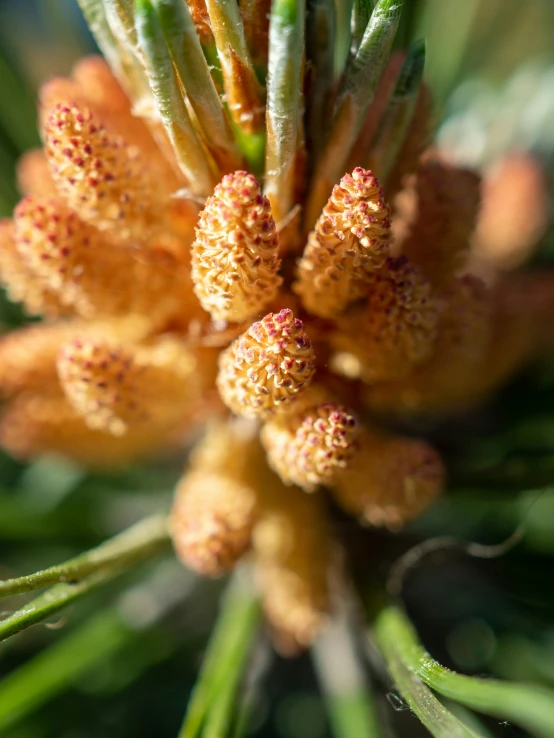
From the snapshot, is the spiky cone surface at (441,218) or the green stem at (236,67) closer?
the green stem at (236,67)

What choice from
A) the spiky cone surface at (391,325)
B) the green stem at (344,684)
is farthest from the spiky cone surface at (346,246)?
the green stem at (344,684)

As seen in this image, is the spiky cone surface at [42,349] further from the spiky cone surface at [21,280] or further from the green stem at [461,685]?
the green stem at [461,685]

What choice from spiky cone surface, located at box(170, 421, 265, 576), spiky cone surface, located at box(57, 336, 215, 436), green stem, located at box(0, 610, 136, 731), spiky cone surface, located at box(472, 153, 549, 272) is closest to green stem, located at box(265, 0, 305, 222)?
spiky cone surface, located at box(57, 336, 215, 436)

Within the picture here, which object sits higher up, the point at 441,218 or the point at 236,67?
the point at 236,67

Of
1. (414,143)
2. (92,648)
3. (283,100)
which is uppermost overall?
(283,100)

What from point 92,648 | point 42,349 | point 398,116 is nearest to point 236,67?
point 398,116

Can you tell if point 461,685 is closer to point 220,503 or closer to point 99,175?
point 220,503

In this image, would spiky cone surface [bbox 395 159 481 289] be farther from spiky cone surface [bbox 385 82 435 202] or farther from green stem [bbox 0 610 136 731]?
green stem [bbox 0 610 136 731]
